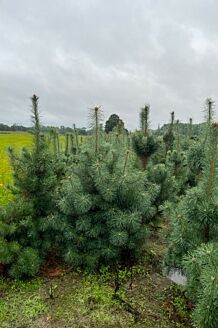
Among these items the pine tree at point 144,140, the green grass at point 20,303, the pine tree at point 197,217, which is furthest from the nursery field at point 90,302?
the pine tree at point 144,140

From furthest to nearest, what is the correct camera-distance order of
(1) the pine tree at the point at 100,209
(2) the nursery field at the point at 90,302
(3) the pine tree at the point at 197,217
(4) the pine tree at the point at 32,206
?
(1) the pine tree at the point at 100,209 → (4) the pine tree at the point at 32,206 → (2) the nursery field at the point at 90,302 → (3) the pine tree at the point at 197,217

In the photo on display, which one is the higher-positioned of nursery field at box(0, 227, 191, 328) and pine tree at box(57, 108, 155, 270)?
pine tree at box(57, 108, 155, 270)

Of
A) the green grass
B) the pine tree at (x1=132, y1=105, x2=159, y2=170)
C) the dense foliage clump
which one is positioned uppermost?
the pine tree at (x1=132, y1=105, x2=159, y2=170)

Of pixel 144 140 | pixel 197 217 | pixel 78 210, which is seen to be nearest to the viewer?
pixel 197 217

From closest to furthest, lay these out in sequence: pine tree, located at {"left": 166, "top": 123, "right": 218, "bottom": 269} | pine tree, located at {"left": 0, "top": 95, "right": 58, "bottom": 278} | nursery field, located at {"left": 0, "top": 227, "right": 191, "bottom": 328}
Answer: pine tree, located at {"left": 166, "top": 123, "right": 218, "bottom": 269} → nursery field, located at {"left": 0, "top": 227, "right": 191, "bottom": 328} → pine tree, located at {"left": 0, "top": 95, "right": 58, "bottom": 278}

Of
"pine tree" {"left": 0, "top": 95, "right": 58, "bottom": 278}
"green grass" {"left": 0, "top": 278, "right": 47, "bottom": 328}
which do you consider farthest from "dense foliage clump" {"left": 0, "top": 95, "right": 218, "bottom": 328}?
"green grass" {"left": 0, "top": 278, "right": 47, "bottom": 328}

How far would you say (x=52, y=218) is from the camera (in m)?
5.96

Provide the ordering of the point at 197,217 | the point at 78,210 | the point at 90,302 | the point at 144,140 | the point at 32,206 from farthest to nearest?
the point at 144,140 → the point at 32,206 → the point at 78,210 → the point at 90,302 → the point at 197,217

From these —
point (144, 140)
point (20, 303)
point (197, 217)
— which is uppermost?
point (144, 140)

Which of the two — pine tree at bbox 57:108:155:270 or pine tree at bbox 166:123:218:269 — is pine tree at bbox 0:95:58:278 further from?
pine tree at bbox 166:123:218:269

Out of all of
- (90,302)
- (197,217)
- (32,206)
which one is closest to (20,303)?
(90,302)

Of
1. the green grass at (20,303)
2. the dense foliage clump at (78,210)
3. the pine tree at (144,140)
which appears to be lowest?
the green grass at (20,303)

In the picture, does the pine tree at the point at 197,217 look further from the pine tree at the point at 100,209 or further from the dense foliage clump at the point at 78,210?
the pine tree at the point at 100,209

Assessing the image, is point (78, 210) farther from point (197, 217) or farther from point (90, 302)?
point (197, 217)
